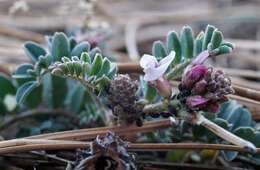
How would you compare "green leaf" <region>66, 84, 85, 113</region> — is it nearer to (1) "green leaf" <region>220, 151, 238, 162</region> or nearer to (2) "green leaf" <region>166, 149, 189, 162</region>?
(2) "green leaf" <region>166, 149, 189, 162</region>

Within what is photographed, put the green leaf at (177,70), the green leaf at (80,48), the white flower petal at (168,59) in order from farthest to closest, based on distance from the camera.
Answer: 1. the green leaf at (80,48)
2. the green leaf at (177,70)
3. the white flower petal at (168,59)

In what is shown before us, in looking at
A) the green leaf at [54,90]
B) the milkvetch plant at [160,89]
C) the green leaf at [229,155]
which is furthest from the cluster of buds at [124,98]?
the green leaf at [54,90]

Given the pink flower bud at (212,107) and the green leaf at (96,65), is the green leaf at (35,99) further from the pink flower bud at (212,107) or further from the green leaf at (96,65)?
the pink flower bud at (212,107)

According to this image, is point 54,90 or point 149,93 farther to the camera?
point 54,90

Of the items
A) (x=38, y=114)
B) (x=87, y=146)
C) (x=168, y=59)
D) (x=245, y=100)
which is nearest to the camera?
(x=168, y=59)

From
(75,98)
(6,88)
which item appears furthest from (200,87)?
(6,88)

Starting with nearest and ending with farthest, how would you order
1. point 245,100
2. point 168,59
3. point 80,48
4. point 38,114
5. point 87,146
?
point 168,59 < point 87,146 < point 80,48 < point 245,100 < point 38,114

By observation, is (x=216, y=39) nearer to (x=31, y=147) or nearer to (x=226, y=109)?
(x=226, y=109)
